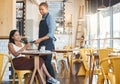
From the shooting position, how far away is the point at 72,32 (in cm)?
1667

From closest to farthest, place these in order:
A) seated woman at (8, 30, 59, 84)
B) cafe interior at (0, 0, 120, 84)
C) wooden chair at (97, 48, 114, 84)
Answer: wooden chair at (97, 48, 114, 84) < seated woman at (8, 30, 59, 84) < cafe interior at (0, 0, 120, 84)

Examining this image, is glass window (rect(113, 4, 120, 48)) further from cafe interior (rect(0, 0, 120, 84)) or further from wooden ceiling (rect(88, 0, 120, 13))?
wooden ceiling (rect(88, 0, 120, 13))

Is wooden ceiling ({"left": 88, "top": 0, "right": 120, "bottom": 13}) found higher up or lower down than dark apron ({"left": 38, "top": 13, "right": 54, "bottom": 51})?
higher up

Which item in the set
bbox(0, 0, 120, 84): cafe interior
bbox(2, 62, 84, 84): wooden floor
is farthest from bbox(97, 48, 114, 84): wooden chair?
bbox(2, 62, 84, 84): wooden floor

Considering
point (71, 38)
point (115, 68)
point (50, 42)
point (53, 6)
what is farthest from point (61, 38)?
point (115, 68)

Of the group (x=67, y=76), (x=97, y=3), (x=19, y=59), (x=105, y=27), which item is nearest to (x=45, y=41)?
(x=19, y=59)

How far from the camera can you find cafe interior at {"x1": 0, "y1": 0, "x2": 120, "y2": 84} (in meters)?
6.95

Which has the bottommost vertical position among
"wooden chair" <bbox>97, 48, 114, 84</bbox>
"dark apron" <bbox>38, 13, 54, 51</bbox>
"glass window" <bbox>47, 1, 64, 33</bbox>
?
"wooden chair" <bbox>97, 48, 114, 84</bbox>

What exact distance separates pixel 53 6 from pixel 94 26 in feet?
10.0

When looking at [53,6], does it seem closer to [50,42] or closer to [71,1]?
[71,1]

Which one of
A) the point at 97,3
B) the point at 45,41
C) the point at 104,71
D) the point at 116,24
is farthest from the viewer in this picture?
the point at 97,3

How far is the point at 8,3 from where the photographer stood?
7.57 meters

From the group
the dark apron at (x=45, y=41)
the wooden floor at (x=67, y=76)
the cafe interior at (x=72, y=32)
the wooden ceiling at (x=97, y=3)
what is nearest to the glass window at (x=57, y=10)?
the cafe interior at (x=72, y=32)

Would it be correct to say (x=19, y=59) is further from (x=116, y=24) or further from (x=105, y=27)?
(x=105, y=27)
